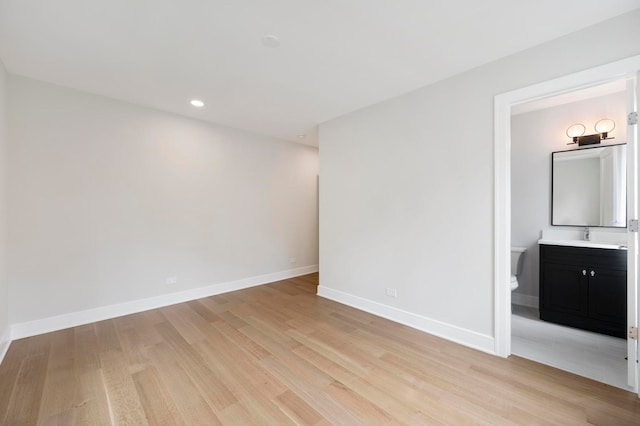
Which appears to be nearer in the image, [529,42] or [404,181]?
[529,42]

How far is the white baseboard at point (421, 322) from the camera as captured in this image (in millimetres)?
2492

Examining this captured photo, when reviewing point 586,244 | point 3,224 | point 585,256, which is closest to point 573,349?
point 585,256

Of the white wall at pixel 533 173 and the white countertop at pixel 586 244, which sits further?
the white wall at pixel 533 173

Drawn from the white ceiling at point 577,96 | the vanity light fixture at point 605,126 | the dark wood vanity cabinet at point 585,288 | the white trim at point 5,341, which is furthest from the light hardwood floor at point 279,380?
the vanity light fixture at point 605,126

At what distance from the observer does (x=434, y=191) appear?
112 inches

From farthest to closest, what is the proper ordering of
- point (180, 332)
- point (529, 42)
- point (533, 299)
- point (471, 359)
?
1. point (533, 299)
2. point (180, 332)
3. point (471, 359)
4. point (529, 42)

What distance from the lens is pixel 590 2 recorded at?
1739 mm

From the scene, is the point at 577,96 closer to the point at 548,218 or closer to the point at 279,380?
the point at 548,218

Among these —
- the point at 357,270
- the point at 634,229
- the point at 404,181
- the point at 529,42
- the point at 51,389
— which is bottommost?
the point at 51,389

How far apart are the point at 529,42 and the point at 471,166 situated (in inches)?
41.2

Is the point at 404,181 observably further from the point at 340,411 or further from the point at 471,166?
the point at 340,411

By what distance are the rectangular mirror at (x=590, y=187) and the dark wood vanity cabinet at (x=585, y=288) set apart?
0.61 metres

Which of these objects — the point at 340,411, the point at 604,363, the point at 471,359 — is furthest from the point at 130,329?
the point at 604,363

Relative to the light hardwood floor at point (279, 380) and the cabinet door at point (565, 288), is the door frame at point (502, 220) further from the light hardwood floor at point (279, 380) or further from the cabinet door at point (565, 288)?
the cabinet door at point (565, 288)
